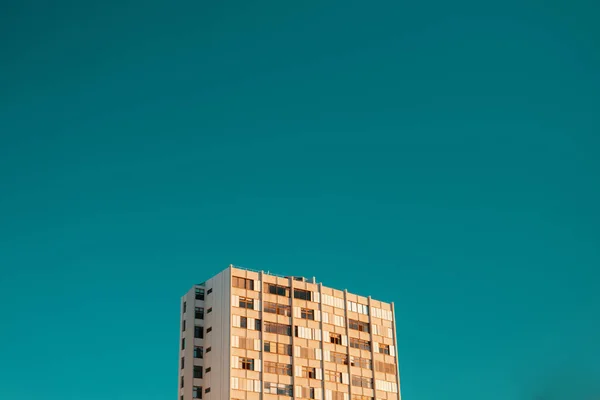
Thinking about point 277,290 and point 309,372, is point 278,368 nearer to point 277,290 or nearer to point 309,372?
point 309,372

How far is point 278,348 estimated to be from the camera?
147625mm

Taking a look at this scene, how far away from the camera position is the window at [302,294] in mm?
153000

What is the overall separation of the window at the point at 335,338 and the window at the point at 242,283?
54.1 ft

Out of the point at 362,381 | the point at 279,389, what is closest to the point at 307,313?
the point at 279,389

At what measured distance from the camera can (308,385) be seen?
488ft

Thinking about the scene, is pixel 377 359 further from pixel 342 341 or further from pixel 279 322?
pixel 279 322

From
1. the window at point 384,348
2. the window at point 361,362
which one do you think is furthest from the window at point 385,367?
the window at point 384,348

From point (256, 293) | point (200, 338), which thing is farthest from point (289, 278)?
point (200, 338)

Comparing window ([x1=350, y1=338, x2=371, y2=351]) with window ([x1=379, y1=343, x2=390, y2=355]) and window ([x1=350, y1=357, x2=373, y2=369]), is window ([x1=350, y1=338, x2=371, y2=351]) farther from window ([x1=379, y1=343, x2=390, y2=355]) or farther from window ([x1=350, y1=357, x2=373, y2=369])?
window ([x1=379, y1=343, x2=390, y2=355])

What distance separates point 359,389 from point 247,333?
22.8m

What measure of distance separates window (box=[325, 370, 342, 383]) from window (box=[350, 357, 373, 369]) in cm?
359

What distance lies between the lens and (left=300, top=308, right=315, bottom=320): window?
15223 centimetres

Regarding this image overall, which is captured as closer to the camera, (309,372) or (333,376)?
(309,372)

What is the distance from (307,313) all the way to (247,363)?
14.8 metres
